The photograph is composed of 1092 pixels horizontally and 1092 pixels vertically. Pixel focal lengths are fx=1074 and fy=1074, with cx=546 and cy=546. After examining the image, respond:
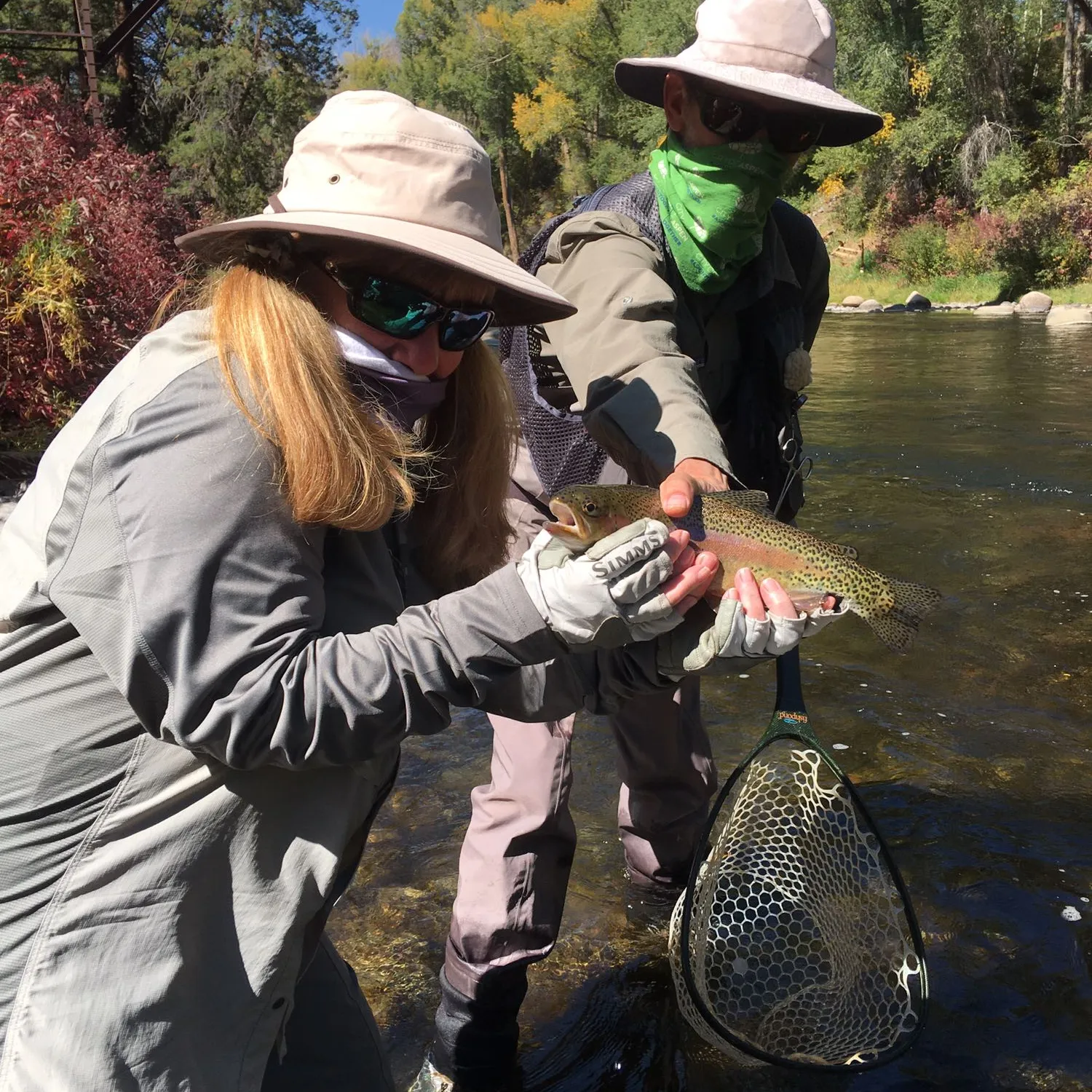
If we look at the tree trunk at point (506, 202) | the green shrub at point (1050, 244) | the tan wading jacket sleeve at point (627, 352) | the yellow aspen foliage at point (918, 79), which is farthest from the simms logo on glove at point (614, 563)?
the tree trunk at point (506, 202)

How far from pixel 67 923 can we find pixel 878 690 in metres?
4.68

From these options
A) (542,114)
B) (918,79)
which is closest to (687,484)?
(918,79)

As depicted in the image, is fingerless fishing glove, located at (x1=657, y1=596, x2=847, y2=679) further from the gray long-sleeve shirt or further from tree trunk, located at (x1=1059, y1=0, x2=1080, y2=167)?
tree trunk, located at (x1=1059, y1=0, x2=1080, y2=167)

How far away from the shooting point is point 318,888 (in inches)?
75.2

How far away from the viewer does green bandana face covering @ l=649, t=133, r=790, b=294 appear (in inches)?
114

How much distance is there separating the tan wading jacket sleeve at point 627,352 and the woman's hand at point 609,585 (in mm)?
613

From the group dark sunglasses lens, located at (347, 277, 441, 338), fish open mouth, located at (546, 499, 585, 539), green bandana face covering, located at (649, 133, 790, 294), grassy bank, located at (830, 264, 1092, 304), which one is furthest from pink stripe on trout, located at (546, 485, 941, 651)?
grassy bank, located at (830, 264, 1092, 304)

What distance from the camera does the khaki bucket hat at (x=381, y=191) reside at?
1917mm

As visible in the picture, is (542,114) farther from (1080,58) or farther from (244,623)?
(244,623)

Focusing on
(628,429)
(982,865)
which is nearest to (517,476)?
(628,429)

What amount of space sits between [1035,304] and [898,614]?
31005 mm

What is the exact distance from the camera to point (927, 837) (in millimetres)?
4258

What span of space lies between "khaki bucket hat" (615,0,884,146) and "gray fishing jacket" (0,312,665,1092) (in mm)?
1674

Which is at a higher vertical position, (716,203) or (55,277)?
(716,203)
